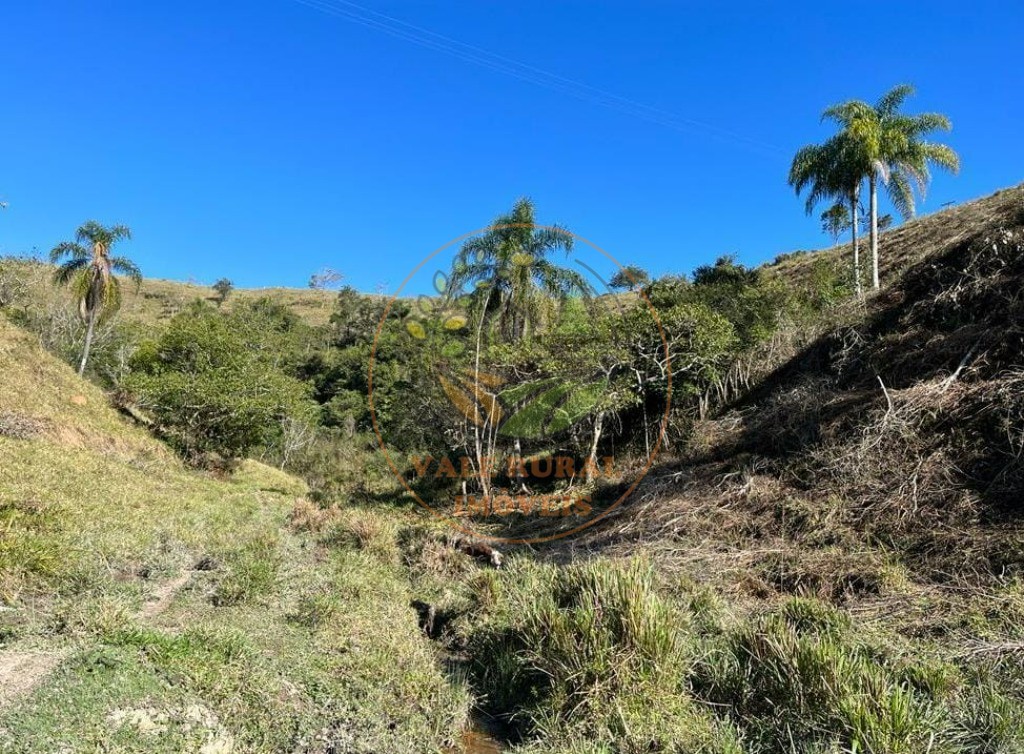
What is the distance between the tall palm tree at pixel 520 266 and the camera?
1580 cm

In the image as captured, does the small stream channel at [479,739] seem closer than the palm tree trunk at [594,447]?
Yes

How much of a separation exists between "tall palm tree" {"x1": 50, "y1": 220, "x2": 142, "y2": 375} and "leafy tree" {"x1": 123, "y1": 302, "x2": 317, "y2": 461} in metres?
3.05

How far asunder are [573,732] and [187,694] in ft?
9.86

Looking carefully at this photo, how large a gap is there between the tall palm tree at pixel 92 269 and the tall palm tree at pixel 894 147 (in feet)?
89.6

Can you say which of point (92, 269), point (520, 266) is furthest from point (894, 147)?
point (92, 269)

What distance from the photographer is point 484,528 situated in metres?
15.1

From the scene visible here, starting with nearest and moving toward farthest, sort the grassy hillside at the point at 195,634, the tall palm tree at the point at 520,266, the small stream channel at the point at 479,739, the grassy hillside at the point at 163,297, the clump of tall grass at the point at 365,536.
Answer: the grassy hillside at the point at 195,634 → the small stream channel at the point at 479,739 → the clump of tall grass at the point at 365,536 → the tall palm tree at the point at 520,266 → the grassy hillside at the point at 163,297

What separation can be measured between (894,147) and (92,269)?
29.4m

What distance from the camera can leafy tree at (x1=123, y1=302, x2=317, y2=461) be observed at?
63.2ft

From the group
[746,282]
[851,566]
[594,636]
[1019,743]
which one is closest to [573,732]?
[594,636]

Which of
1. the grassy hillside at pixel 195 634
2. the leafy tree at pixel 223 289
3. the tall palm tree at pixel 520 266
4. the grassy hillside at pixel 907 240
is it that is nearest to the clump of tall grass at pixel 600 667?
the grassy hillside at pixel 195 634

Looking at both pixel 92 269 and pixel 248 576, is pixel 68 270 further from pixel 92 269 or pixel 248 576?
pixel 248 576

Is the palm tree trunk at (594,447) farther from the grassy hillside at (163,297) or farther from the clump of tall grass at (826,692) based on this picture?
the grassy hillside at (163,297)

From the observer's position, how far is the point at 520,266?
15781 mm
